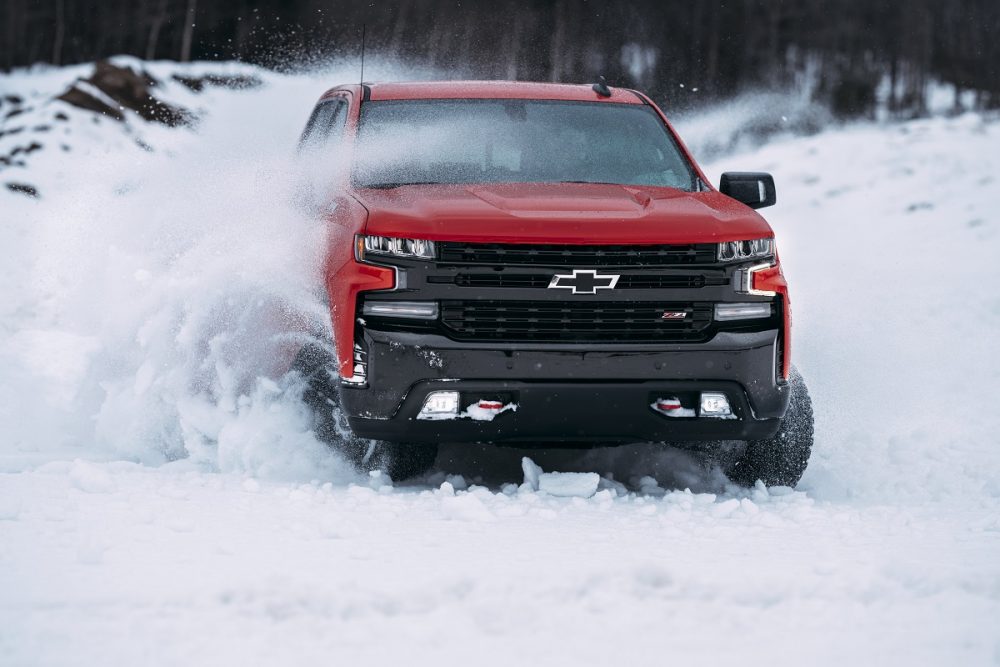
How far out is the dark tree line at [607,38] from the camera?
27000mm

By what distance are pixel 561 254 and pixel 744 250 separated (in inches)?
28.9

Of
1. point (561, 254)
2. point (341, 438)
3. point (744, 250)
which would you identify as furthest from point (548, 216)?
point (341, 438)

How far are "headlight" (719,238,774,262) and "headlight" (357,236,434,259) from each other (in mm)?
1104

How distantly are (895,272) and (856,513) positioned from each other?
25.3 ft

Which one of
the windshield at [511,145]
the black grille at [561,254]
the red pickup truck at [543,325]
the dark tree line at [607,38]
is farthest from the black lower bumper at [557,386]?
the dark tree line at [607,38]

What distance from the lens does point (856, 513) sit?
16.7 ft

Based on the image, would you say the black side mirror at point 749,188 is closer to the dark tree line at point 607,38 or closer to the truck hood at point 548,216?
the truck hood at point 548,216

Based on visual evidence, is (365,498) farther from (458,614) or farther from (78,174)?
(78,174)

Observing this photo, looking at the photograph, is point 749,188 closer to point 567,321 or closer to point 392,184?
point 567,321

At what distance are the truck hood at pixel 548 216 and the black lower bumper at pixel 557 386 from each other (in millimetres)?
390

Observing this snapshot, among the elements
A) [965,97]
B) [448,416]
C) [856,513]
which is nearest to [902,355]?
[856,513]

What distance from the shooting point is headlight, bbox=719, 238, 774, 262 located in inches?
200

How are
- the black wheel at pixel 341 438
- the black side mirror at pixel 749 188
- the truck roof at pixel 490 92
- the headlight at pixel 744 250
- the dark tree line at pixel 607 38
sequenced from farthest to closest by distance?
1. the dark tree line at pixel 607 38
2. the truck roof at pixel 490 92
3. the black side mirror at pixel 749 188
4. the black wheel at pixel 341 438
5. the headlight at pixel 744 250

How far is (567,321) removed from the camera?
4.97 metres
